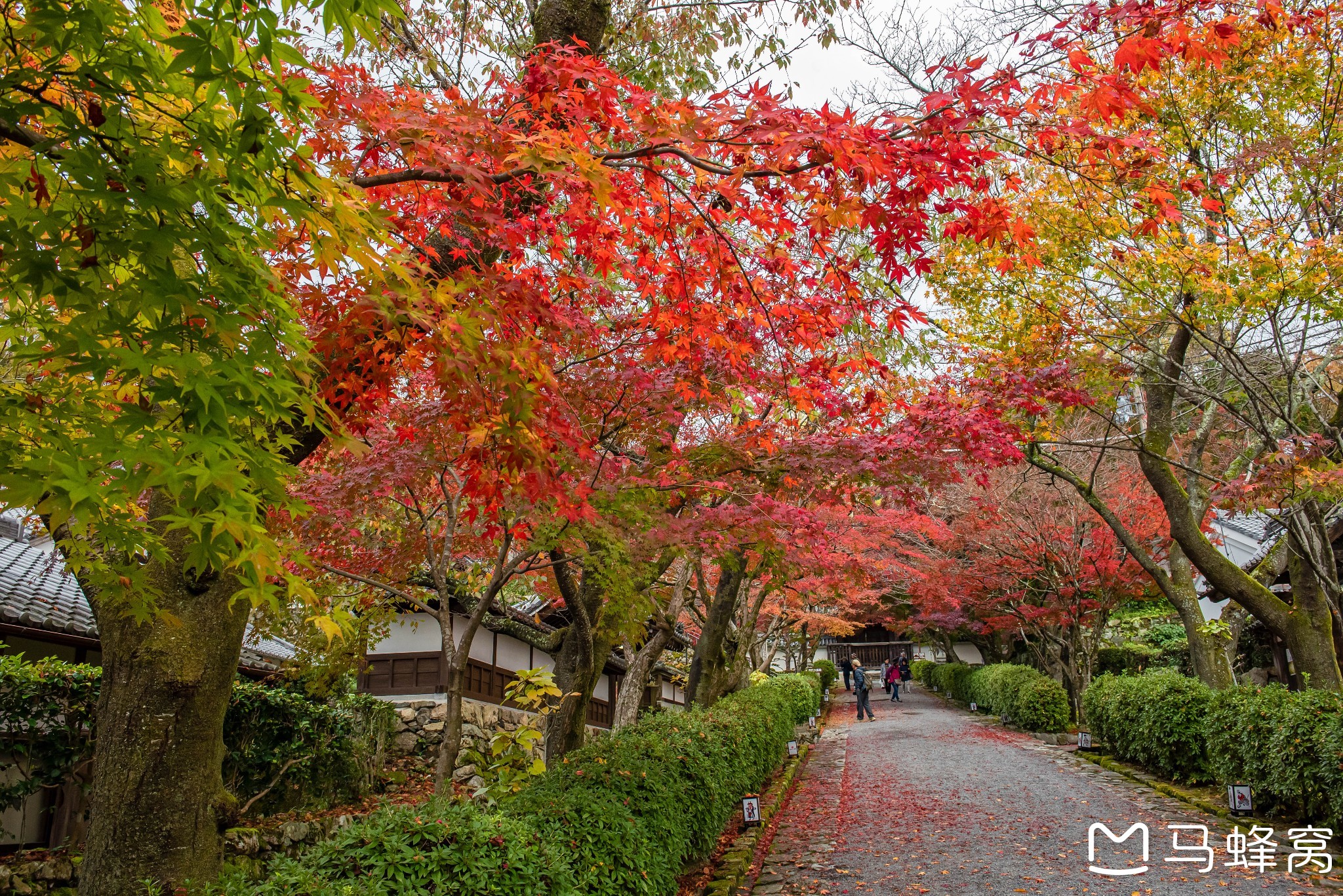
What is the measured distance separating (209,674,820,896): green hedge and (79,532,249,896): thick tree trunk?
0.52 metres

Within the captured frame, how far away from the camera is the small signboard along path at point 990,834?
6633 millimetres

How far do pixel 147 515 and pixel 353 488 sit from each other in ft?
5.28

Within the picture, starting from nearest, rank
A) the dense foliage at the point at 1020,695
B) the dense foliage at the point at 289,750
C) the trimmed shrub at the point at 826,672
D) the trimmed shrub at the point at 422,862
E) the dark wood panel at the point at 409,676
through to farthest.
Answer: the trimmed shrub at the point at 422,862
the dense foliage at the point at 289,750
the dark wood panel at the point at 409,676
the dense foliage at the point at 1020,695
the trimmed shrub at the point at 826,672

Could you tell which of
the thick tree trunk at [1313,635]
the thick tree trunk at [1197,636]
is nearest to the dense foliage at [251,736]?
the thick tree trunk at [1313,635]

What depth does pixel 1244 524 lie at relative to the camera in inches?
944

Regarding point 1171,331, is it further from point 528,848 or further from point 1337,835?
point 528,848

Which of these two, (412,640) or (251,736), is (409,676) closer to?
(412,640)

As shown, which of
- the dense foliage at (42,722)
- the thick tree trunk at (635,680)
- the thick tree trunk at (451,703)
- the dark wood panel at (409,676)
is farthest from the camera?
the dark wood panel at (409,676)

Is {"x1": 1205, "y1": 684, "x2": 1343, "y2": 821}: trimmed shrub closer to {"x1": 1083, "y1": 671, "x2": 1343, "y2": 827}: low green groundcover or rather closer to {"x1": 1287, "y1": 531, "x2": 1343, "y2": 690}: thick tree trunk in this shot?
{"x1": 1083, "y1": 671, "x2": 1343, "y2": 827}: low green groundcover

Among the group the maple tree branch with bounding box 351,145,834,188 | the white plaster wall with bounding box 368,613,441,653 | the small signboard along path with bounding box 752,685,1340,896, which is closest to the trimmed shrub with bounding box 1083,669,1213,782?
the small signboard along path with bounding box 752,685,1340,896

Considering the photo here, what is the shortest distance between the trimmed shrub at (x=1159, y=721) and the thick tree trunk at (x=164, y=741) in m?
10.3

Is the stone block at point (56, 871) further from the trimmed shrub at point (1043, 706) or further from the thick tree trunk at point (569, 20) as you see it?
the trimmed shrub at point (1043, 706)

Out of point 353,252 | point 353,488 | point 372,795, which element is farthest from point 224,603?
point 372,795

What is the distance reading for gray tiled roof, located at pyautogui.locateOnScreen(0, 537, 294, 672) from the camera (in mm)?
8305
